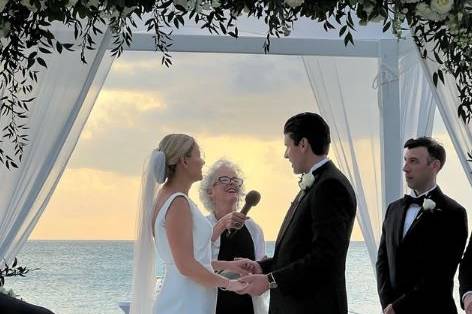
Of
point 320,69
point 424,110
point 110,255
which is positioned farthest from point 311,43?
point 110,255

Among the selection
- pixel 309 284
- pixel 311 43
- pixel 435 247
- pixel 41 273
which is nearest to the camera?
pixel 309 284

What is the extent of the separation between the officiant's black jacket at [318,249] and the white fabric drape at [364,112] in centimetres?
181

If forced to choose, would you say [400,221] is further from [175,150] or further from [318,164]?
[175,150]

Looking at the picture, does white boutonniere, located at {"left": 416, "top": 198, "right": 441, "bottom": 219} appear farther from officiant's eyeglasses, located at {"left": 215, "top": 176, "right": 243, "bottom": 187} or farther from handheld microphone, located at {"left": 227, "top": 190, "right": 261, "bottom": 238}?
officiant's eyeglasses, located at {"left": 215, "top": 176, "right": 243, "bottom": 187}

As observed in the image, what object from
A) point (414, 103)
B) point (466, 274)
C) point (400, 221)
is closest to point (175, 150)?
point (400, 221)

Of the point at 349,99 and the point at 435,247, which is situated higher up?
the point at 349,99

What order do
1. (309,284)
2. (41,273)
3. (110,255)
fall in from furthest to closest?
1. (110,255)
2. (41,273)
3. (309,284)

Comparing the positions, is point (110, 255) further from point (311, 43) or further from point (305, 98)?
point (311, 43)

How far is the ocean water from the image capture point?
2389cm

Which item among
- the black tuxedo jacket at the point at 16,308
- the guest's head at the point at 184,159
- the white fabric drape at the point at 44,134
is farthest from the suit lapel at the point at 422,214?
the black tuxedo jacket at the point at 16,308

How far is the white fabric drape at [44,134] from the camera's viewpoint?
154 inches

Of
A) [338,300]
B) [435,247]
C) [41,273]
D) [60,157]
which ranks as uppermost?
[41,273]

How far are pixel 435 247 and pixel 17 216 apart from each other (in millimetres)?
1951

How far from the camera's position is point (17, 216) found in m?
3.94
